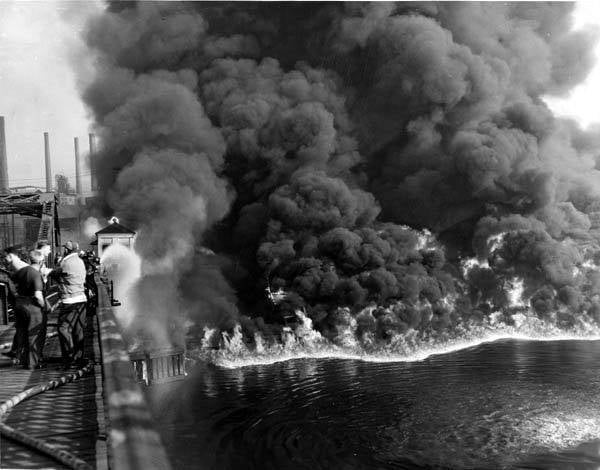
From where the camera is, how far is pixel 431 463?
2050cm

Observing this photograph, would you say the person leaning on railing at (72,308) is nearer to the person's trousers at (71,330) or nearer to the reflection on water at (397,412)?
the person's trousers at (71,330)

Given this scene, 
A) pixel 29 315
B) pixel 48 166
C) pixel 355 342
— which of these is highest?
pixel 48 166

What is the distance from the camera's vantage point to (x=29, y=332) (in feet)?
15.3

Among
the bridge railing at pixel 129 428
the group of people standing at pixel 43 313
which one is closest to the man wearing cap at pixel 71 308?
the group of people standing at pixel 43 313

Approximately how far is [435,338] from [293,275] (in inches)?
397

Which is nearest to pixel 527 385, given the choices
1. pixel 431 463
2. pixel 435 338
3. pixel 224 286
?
pixel 435 338

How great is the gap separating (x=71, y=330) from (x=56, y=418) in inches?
57.7

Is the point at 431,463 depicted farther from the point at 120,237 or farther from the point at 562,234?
the point at 562,234

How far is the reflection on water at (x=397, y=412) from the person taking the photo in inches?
848

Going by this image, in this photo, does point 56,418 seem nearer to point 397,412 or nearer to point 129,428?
point 129,428

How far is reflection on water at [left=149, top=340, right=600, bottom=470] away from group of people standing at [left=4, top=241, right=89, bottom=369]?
17.4m

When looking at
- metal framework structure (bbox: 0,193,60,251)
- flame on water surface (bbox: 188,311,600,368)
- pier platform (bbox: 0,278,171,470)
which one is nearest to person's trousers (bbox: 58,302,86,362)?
pier platform (bbox: 0,278,171,470)

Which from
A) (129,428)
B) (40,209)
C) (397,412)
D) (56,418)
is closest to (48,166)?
(40,209)

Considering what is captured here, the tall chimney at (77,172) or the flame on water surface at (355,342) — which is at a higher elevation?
the tall chimney at (77,172)
